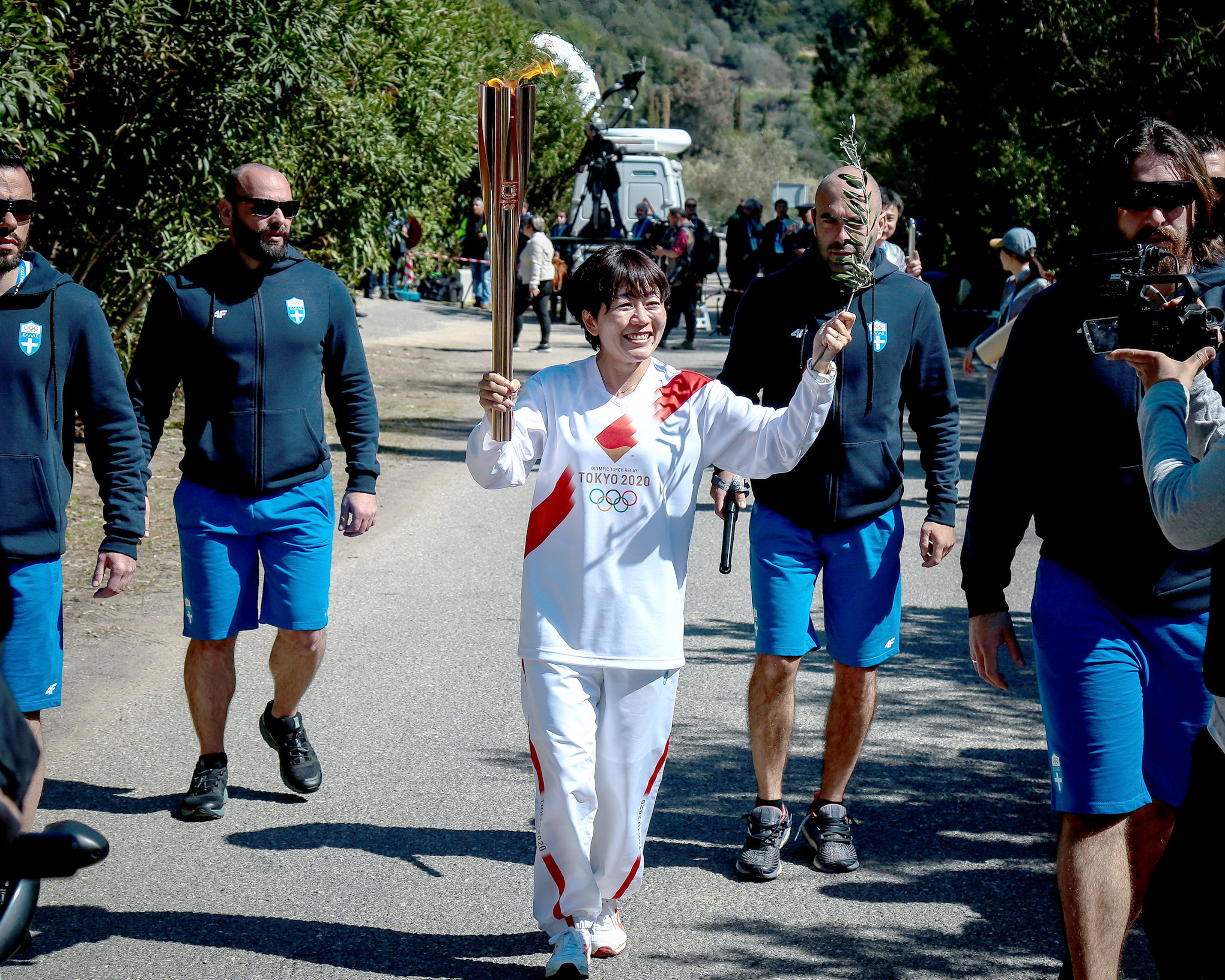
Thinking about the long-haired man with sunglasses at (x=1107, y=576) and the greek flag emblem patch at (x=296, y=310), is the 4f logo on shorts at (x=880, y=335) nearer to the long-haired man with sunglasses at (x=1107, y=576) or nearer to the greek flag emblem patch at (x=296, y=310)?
the long-haired man with sunglasses at (x=1107, y=576)

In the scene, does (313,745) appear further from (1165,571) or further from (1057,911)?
(1165,571)

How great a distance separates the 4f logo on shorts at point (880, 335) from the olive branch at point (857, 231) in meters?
0.54

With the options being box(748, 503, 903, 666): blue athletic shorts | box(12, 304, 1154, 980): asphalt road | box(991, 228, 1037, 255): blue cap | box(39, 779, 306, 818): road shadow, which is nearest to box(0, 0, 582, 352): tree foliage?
box(12, 304, 1154, 980): asphalt road

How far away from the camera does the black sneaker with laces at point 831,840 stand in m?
4.45

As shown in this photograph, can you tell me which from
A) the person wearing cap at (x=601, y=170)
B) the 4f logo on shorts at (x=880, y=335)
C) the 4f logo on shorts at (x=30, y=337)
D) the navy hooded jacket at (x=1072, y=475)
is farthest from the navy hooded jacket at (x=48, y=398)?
the person wearing cap at (x=601, y=170)

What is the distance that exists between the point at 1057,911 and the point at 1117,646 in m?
1.26

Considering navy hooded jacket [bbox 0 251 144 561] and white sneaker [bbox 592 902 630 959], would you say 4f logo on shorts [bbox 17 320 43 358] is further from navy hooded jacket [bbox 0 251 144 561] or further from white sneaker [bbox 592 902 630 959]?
white sneaker [bbox 592 902 630 959]

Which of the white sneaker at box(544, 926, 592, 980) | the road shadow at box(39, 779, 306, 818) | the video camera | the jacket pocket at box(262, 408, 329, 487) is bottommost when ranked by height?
the road shadow at box(39, 779, 306, 818)

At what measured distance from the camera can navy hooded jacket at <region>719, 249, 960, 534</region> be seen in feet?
14.9

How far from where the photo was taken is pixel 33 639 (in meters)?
3.90

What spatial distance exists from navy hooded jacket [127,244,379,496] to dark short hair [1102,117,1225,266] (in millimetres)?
2694

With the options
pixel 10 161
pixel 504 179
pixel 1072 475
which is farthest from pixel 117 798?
pixel 1072 475

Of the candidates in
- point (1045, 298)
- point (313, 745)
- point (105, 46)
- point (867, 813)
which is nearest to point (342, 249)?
point (105, 46)

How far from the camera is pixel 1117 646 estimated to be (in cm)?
322
